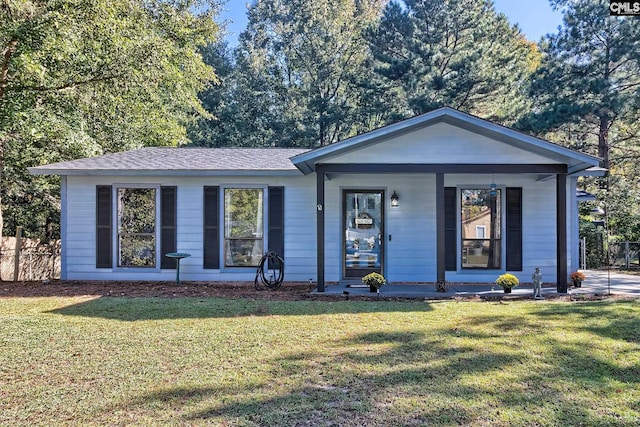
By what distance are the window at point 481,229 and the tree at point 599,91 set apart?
8914mm

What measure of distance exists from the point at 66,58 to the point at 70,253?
13.8 feet

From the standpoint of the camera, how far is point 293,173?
9.27 metres

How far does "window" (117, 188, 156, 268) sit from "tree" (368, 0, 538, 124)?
44.2 ft

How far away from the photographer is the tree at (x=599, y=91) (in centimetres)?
1631

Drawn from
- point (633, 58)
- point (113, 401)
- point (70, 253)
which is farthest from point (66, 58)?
point (633, 58)

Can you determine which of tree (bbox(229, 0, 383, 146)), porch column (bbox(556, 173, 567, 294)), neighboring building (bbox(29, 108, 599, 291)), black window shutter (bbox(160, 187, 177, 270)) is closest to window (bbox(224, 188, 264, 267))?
neighboring building (bbox(29, 108, 599, 291))

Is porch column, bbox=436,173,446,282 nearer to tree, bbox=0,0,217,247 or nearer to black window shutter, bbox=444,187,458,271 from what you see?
black window shutter, bbox=444,187,458,271

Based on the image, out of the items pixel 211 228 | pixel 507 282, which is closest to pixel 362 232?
pixel 507 282

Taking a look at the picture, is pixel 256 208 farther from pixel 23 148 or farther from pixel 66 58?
pixel 23 148

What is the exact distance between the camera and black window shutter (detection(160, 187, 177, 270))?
31.5 ft

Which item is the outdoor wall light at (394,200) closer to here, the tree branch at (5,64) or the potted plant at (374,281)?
the potted plant at (374,281)

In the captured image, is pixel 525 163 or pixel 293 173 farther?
pixel 293 173

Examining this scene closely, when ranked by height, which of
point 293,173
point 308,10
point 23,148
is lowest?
point 293,173

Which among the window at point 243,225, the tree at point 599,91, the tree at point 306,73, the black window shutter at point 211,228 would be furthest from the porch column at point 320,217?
the tree at point 306,73
